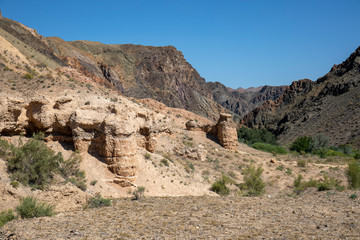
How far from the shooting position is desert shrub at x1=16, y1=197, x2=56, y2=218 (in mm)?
7637

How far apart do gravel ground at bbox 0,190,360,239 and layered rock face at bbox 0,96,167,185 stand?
10.8 ft

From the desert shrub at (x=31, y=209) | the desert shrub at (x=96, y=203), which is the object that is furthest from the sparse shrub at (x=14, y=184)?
the desert shrub at (x=96, y=203)

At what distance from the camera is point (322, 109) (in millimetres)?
62719

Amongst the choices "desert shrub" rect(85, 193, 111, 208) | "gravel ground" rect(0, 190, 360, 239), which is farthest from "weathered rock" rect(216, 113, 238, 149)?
"desert shrub" rect(85, 193, 111, 208)

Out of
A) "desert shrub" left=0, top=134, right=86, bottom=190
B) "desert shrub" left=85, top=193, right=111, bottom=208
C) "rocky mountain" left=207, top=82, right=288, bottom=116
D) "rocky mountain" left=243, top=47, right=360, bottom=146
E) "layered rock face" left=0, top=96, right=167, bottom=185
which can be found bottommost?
"desert shrub" left=85, top=193, right=111, bottom=208

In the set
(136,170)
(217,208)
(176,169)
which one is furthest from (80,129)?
(217,208)

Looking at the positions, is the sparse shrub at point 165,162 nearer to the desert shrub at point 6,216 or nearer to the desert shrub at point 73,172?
the desert shrub at point 73,172

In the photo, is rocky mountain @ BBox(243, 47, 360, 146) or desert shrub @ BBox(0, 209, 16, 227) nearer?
desert shrub @ BBox(0, 209, 16, 227)

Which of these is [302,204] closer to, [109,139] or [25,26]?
[109,139]

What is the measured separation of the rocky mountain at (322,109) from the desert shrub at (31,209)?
4489cm

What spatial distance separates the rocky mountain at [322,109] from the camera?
5040 cm

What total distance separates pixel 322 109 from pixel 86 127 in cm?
5968

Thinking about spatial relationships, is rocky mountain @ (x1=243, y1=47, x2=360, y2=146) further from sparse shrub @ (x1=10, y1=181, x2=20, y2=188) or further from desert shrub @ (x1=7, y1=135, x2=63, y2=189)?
sparse shrub @ (x1=10, y1=181, x2=20, y2=188)

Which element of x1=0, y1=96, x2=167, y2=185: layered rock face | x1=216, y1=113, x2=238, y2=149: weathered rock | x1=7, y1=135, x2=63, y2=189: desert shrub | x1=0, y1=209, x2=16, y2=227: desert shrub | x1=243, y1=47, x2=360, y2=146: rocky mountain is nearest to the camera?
x1=0, y1=209, x2=16, y2=227: desert shrub
